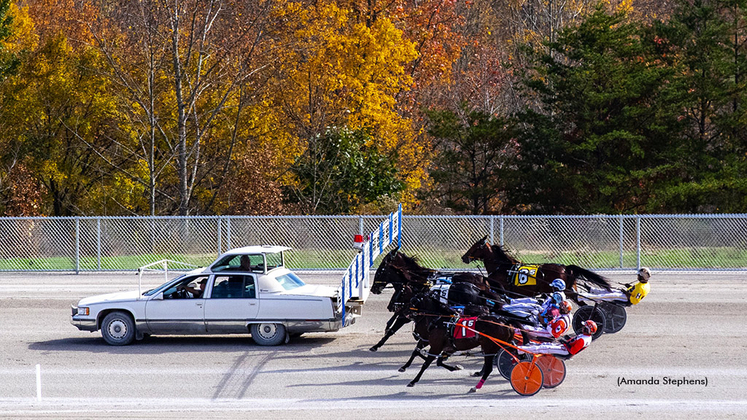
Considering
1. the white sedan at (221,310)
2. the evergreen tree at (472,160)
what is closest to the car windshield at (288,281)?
the white sedan at (221,310)

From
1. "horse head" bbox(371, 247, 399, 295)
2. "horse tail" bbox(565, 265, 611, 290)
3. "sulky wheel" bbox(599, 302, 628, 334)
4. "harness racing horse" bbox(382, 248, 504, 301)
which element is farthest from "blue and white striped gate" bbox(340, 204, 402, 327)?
"sulky wheel" bbox(599, 302, 628, 334)

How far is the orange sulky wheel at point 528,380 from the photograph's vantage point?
10219 millimetres

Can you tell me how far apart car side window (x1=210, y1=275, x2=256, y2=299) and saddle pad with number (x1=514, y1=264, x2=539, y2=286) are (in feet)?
14.5

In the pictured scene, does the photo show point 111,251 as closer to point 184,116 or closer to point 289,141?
point 184,116

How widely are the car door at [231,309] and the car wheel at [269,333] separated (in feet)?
0.54

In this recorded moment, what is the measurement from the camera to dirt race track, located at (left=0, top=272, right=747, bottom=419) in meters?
9.76

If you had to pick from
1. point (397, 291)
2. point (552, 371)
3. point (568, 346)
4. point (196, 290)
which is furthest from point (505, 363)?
point (196, 290)

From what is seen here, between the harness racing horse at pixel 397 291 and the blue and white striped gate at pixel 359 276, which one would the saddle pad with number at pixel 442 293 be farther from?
the blue and white striped gate at pixel 359 276

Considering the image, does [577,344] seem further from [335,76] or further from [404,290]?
[335,76]

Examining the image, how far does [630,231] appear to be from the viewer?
24.3 meters

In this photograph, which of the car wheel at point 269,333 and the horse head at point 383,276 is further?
the horse head at point 383,276

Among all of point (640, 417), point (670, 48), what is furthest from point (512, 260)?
point (670, 48)

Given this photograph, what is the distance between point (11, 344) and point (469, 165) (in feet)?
79.3

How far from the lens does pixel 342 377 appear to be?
11516mm
